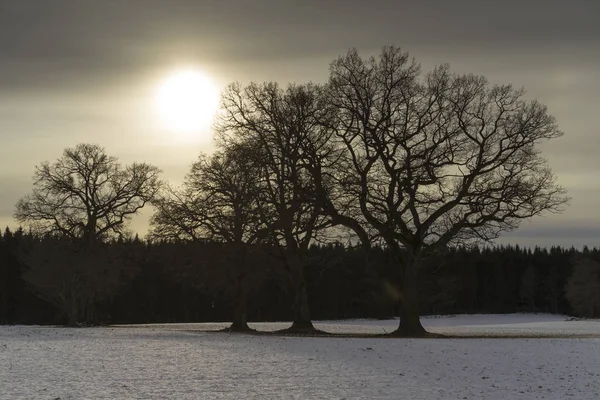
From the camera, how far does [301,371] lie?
22.8 meters

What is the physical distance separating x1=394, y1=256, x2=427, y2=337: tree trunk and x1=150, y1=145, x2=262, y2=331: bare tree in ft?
31.0

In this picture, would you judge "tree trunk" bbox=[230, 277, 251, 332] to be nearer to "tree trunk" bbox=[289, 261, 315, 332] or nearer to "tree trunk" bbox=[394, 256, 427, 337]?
"tree trunk" bbox=[289, 261, 315, 332]

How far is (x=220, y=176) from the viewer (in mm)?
48312

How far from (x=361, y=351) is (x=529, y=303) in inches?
5324

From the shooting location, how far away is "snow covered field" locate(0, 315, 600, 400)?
18469 millimetres

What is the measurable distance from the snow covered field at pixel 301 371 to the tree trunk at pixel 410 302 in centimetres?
844

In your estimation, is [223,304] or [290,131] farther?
[223,304]

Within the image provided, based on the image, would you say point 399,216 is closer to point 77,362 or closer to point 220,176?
point 220,176

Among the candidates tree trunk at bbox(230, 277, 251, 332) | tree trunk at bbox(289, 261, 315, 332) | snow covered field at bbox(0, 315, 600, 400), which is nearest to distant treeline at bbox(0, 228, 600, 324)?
tree trunk at bbox(230, 277, 251, 332)

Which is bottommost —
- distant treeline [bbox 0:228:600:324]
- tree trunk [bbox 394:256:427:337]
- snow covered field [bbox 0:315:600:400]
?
snow covered field [bbox 0:315:600:400]

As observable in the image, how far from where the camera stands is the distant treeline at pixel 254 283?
177ft

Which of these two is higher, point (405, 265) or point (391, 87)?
point (391, 87)

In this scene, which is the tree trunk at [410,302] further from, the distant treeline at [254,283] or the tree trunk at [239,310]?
the tree trunk at [239,310]

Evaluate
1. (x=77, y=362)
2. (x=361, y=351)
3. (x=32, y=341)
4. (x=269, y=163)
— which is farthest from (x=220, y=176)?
(x=77, y=362)
